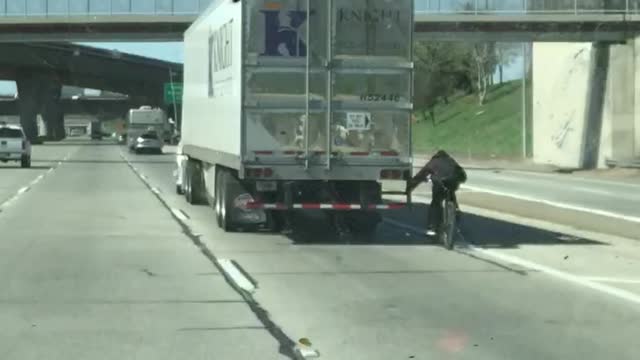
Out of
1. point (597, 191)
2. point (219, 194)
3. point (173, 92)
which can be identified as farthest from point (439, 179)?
point (173, 92)

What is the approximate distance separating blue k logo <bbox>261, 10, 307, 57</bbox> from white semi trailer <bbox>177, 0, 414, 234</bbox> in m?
0.02

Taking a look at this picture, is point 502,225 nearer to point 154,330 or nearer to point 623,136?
point 154,330

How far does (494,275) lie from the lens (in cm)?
1212

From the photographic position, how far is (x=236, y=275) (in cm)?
1196

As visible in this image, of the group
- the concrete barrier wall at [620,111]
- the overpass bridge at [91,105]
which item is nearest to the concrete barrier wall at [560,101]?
the concrete barrier wall at [620,111]

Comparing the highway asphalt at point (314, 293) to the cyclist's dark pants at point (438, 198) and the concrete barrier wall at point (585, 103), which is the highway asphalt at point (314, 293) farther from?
the concrete barrier wall at point (585, 103)

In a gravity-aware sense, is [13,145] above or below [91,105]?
below

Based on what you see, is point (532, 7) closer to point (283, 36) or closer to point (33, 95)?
point (283, 36)

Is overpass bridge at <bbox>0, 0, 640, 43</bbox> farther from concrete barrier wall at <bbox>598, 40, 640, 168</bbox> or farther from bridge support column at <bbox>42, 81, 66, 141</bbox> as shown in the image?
bridge support column at <bbox>42, 81, 66, 141</bbox>

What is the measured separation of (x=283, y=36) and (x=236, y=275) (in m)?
4.86

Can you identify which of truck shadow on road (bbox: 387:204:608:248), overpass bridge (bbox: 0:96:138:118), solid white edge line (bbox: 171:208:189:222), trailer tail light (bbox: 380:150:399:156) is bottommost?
truck shadow on road (bbox: 387:204:608:248)

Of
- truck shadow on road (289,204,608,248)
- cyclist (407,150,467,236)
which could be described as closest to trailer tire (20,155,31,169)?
truck shadow on road (289,204,608,248)

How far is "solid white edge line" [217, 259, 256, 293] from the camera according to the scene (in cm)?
1105

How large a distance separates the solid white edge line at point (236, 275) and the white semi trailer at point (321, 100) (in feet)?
8.36
